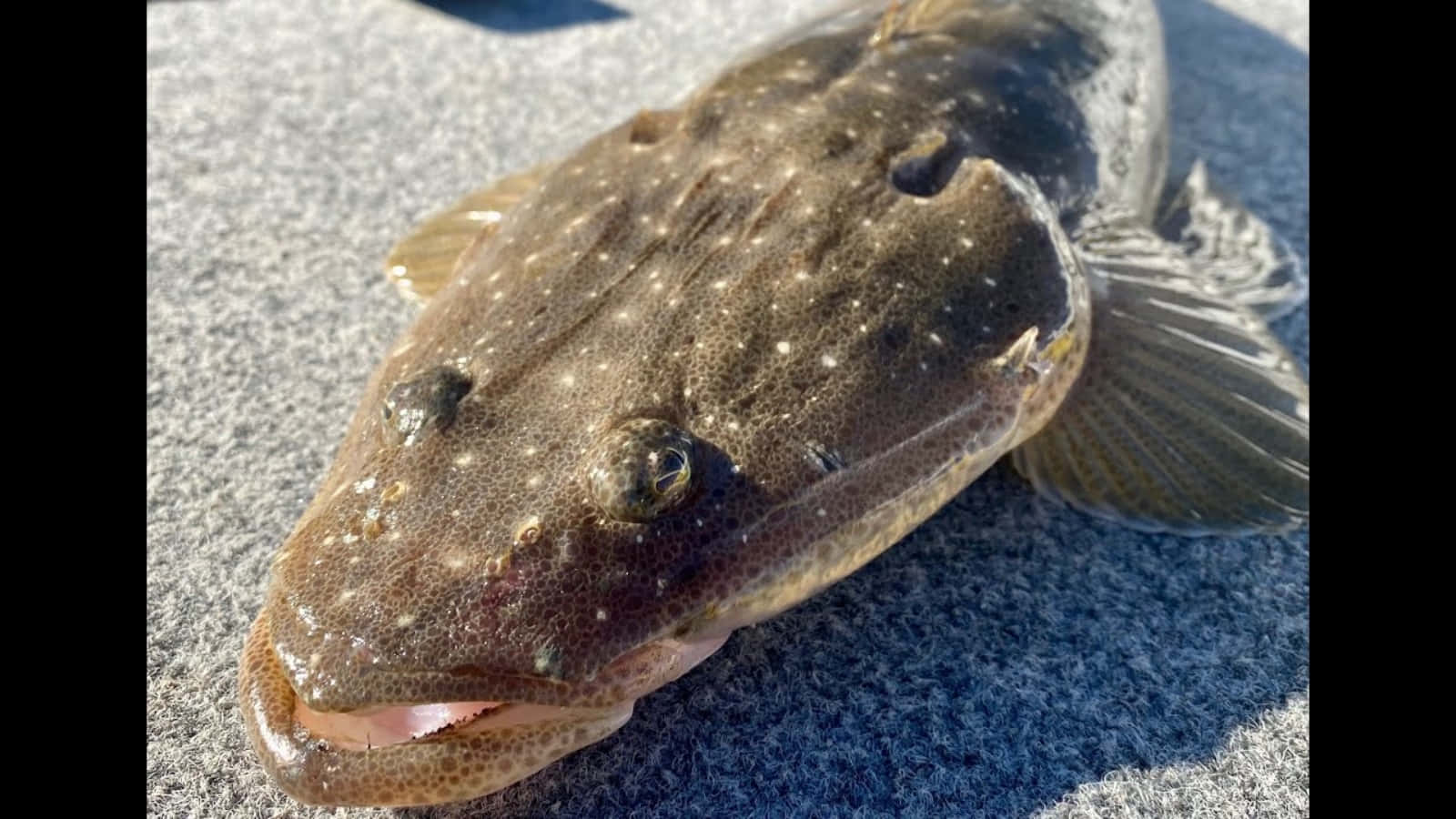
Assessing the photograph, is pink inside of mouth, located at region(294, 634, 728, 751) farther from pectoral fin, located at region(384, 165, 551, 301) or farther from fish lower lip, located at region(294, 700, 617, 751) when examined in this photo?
pectoral fin, located at region(384, 165, 551, 301)

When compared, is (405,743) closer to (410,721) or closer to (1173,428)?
(410,721)

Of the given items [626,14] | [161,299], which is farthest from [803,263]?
[626,14]

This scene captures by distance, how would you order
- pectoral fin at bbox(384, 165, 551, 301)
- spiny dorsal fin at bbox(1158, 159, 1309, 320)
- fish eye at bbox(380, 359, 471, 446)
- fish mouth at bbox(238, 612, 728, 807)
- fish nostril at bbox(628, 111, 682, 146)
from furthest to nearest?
1. spiny dorsal fin at bbox(1158, 159, 1309, 320)
2. pectoral fin at bbox(384, 165, 551, 301)
3. fish nostril at bbox(628, 111, 682, 146)
4. fish eye at bbox(380, 359, 471, 446)
5. fish mouth at bbox(238, 612, 728, 807)

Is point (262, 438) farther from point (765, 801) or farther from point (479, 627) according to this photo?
point (765, 801)

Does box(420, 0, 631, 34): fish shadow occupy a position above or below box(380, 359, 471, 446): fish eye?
below

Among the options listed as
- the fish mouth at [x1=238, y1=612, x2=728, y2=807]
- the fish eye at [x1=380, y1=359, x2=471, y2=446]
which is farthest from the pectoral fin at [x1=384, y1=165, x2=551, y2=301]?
the fish mouth at [x1=238, y1=612, x2=728, y2=807]

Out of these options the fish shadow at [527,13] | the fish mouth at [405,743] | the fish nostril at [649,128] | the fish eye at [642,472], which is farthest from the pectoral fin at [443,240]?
the fish shadow at [527,13]
